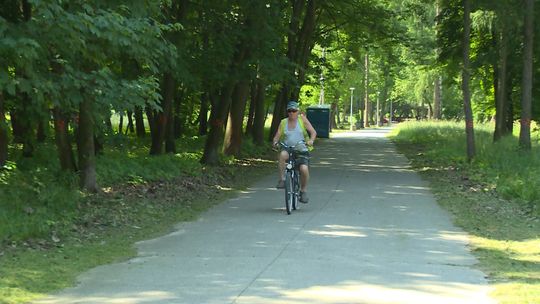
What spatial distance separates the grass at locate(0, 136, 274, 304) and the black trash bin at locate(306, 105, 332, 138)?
1157 inches

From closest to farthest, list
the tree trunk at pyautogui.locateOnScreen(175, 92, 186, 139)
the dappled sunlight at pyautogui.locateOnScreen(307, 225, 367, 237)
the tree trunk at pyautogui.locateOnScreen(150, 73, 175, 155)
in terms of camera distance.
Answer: the dappled sunlight at pyautogui.locateOnScreen(307, 225, 367, 237), the tree trunk at pyautogui.locateOnScreen(150, 73, 175, 155), the tree trunk at pyautogui.locateOnScreen(175, 92, 186, 139)

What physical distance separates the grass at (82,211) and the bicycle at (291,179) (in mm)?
1592

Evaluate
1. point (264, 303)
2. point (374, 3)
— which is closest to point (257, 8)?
point (264, 303)

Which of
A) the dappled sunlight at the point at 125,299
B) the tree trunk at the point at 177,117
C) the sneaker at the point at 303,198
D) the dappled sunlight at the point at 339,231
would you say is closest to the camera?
the dappled sunlight at the point at 125,299

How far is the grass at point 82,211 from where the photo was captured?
6871mm

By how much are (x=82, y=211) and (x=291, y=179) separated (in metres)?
3.39

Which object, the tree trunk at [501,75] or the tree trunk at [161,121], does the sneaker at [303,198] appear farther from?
the tree trunk at [501,75]

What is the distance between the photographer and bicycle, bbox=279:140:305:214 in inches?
427

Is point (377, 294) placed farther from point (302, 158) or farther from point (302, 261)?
point (302, 158)

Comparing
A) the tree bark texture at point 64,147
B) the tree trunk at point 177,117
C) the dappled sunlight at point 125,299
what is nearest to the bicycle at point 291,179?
the tree bark texture at point 64,147

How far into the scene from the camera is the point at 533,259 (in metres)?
7.83

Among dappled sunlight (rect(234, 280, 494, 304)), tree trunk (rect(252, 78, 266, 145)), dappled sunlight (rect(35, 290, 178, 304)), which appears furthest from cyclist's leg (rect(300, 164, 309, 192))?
tree trunk (rect(252, 78, 266, 145))

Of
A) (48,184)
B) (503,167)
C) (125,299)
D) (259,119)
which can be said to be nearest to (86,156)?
(48,184)

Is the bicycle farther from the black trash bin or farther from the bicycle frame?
the black trash bin
